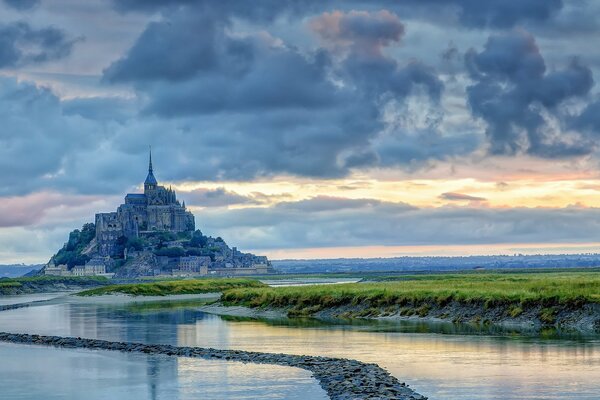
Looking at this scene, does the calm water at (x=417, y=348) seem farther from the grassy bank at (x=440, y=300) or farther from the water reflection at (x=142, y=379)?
the grassy bank at (x=440, y=300)

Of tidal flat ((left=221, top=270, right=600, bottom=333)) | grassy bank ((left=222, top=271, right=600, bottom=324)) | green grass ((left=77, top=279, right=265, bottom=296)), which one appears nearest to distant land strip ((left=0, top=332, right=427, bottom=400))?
tidal flat ((left=221, top=270, right=600, bottom=333))

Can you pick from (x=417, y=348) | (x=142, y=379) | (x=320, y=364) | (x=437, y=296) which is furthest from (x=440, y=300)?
(x=142, y=379)

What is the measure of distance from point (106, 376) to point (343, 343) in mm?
13029

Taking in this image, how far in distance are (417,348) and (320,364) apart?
→ 7125mm

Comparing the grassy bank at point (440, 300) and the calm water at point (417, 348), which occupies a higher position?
the grassy bank at point (440, 300)

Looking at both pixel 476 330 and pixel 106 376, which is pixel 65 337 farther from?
pixel 476 330

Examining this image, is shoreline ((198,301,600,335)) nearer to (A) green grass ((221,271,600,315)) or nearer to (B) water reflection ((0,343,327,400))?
(A) green grass ((221,271,600,315))

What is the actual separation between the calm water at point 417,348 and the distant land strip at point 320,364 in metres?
0.93

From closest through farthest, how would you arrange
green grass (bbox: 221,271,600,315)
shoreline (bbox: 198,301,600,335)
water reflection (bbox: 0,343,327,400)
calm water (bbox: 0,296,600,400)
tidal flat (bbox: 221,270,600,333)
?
1. water reflection (bbox: 0,343,327,400)
2. calm water (bbox: 0,296,600,400)
3. shoreline (bbox: 198,301,600,335)
4. tidal flat (bbox: 221,270,600,333)
5. green grass (bbox: 221,271,600,315)

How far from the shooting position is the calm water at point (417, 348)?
27.2 meters

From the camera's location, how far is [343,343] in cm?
4122

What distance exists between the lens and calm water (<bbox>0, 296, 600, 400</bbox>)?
89.4 ft

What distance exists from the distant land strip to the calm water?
93 cm

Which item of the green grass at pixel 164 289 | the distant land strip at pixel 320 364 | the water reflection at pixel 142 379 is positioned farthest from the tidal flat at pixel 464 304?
the green grass at pixel 164 289
